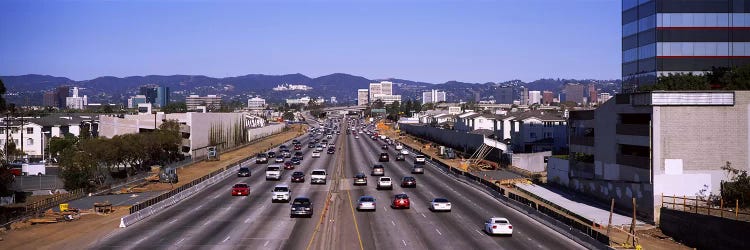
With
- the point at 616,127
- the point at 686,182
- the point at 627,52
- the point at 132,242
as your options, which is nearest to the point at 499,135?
the point at 627,52

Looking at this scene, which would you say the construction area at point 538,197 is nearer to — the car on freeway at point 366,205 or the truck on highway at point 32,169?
the car on freeway at point 366,205

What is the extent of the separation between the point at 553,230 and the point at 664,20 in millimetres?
32318

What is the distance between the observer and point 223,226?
42875mm

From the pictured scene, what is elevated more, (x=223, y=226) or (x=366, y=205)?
(x=366, y=205)

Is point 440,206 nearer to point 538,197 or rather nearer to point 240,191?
point 538,197

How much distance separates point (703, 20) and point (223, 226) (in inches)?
1824

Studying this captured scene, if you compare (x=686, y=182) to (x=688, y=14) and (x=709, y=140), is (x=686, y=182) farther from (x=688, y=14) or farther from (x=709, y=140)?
(x=688, y=14)

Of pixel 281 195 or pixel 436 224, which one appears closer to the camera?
pixel 436 224

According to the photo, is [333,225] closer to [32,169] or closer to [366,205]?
[366,205]

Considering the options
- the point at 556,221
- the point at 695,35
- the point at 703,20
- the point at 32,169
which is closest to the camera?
the point at 556,221

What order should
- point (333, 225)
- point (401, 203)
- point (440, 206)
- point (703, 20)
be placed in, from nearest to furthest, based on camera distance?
1. point (333, 225)
2. point (440, 206)
3. point (401, 203)
4. point (703, 20)

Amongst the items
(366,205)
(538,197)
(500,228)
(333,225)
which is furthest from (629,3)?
(333,225)

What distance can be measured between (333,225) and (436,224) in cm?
578

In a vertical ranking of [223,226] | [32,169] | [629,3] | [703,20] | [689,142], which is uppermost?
[629,3]
